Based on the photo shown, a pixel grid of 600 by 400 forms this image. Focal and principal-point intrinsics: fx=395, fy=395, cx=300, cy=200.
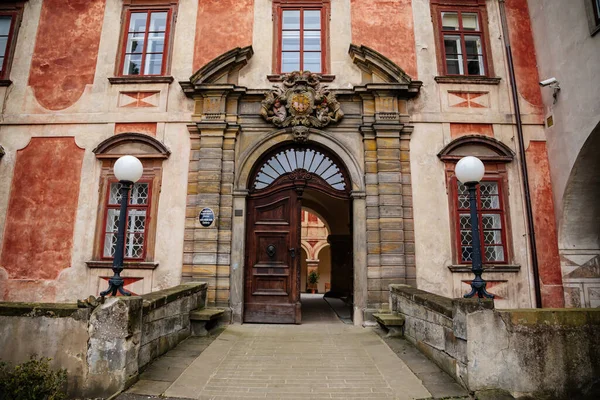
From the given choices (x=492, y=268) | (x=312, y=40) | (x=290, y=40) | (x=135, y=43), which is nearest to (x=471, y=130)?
(x=492, y=268)

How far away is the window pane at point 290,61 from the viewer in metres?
9.05

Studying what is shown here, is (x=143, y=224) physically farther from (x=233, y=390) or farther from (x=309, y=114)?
(x=233, y=390)

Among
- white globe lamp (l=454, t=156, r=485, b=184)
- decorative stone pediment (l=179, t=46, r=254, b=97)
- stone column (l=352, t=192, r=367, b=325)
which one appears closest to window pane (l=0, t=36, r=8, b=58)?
decorative stone pediment (l=179, t=46, r=254, b=97)

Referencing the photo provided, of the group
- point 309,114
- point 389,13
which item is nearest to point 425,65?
point 389,13

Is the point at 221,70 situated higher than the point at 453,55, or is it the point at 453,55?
the point at 453,55

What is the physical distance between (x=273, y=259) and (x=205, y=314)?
78.3 inches

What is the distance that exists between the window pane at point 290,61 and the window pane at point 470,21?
4036 mm

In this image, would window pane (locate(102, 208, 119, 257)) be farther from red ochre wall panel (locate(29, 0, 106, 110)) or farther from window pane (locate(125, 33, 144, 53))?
window pane (locate(125, 33, 144, 53))

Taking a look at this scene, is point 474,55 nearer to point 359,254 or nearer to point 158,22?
point 359,254

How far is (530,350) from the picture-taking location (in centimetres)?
441

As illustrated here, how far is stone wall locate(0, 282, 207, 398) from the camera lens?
441 cm

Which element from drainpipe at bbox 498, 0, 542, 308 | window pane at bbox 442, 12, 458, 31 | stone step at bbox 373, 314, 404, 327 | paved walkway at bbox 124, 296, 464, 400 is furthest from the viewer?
window pane at bbox 442, 12, 458, 31

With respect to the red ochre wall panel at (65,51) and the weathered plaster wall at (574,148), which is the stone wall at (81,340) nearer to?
the red ochre wall panel at (65,51)

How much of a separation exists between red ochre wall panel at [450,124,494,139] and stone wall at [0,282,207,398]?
7.18 m
